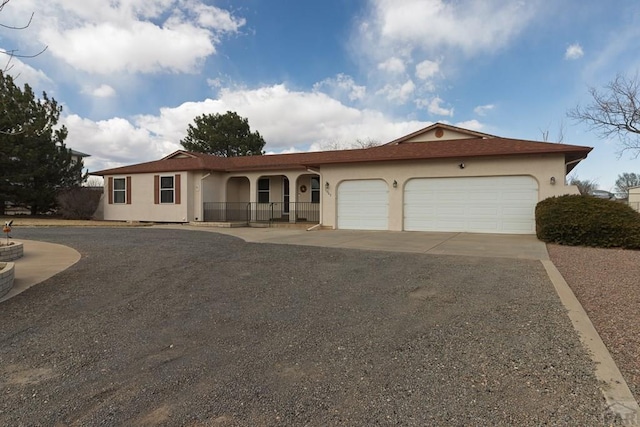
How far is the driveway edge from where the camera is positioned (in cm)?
242

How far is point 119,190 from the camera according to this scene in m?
22.5

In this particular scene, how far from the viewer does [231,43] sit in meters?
16.0

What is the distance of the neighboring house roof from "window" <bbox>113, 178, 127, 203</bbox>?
56cm

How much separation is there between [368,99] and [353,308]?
64.7ft

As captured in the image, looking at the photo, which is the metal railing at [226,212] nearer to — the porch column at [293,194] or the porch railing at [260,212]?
the porch railing at [260,212]

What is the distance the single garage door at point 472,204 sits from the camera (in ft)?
46.5

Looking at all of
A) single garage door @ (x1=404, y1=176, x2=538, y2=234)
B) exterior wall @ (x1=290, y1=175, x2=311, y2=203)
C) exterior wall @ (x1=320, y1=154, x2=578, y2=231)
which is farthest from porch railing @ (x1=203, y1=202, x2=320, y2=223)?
single garage door @ (x1=404, y1=176, x2=538, y2=234)

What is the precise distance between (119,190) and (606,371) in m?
24.4

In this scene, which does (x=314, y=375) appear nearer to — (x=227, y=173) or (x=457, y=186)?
(x=457, y=186)

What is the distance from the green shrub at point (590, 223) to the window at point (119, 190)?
21.6 metres

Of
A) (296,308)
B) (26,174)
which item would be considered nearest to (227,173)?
(26,174)

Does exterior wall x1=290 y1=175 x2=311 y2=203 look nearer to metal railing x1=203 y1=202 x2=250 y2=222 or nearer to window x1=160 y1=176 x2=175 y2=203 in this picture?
metal railing x1=203 y1=202 x2=250 y2=222

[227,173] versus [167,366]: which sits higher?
[227,173]

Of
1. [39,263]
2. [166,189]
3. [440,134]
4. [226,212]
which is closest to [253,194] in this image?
[226,212]
